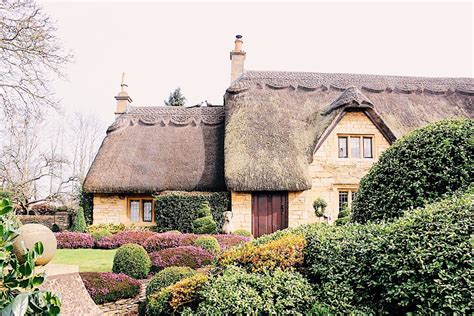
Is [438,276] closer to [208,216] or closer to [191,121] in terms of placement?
[208,216]

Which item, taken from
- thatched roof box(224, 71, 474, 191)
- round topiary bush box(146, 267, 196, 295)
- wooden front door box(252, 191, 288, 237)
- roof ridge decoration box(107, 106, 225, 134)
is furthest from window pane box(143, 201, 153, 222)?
round topiary bush box(146, 267, 196, 295)

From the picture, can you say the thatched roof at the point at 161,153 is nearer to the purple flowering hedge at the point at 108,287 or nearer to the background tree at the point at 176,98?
the purple flowering hedge at the point at 108,287

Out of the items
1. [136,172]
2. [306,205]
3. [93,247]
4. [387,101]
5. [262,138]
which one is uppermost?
[387,101]

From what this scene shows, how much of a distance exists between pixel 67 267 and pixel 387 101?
18024 millimetres

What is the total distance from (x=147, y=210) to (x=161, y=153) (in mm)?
2631

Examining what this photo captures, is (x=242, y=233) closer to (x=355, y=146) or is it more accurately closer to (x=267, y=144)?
(x=267, y=144)

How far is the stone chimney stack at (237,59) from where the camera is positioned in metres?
22.1

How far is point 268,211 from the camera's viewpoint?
17.1m

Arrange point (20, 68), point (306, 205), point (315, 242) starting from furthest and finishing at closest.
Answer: point (306, 205), point (20, 68), point (315, 242)

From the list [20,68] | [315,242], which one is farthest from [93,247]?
[315,242]

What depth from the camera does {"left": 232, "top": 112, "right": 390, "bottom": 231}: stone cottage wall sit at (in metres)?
17.0

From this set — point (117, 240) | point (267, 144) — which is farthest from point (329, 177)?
point (117, 240)

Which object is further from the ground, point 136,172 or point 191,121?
point 191,121

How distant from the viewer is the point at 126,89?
848 inches
